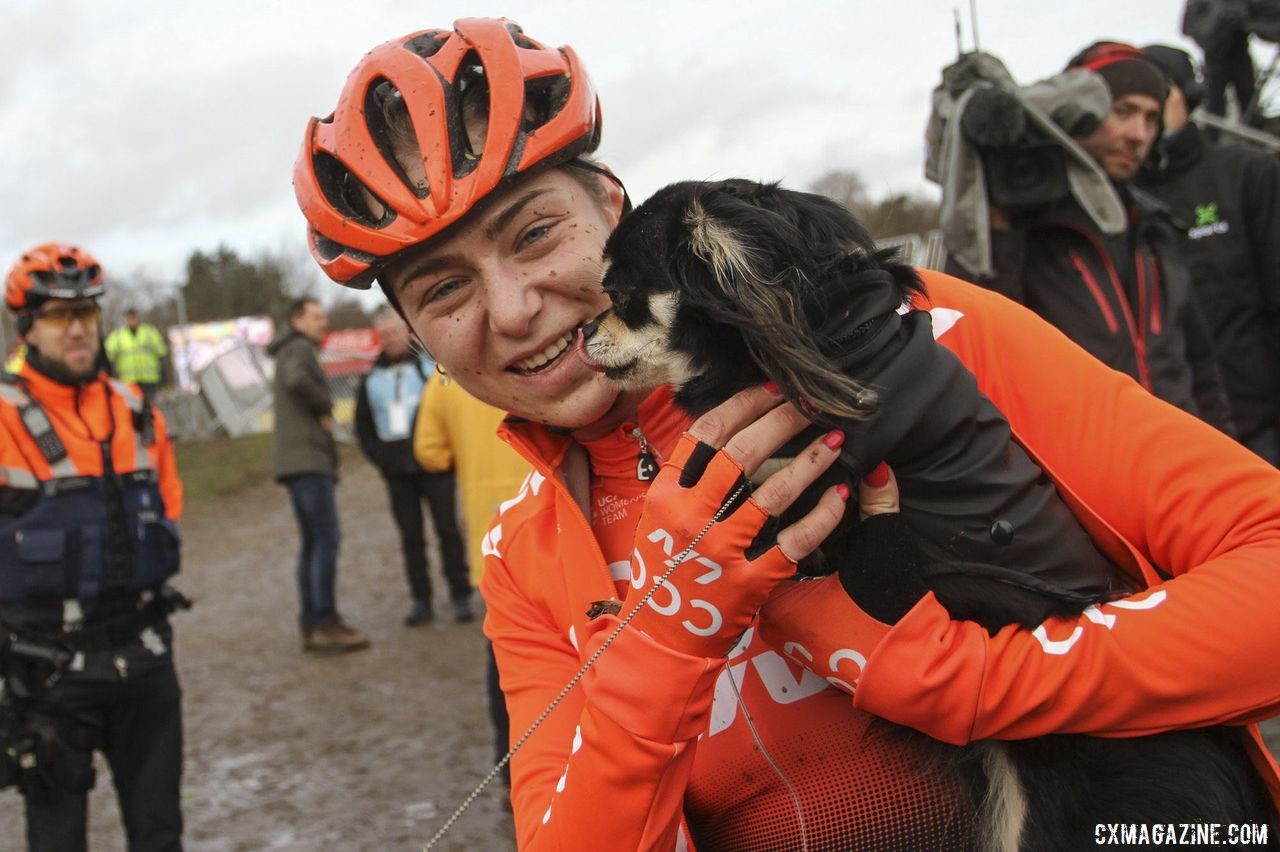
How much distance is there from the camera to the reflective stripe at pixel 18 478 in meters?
4.02

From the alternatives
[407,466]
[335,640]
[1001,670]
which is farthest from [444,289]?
[335,640]

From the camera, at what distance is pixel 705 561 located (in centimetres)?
144

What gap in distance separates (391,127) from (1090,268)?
2468 mm

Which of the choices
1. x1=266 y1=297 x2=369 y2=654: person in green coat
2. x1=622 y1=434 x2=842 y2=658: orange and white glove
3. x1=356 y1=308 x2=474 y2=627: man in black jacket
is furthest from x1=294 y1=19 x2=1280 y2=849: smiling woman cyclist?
x1=266 y1=297 x2=369 y2=654: person in green coat

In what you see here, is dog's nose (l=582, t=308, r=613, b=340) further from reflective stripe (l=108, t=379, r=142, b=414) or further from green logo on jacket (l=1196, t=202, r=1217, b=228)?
green logo on jacket (l=1196, t=202, r=1217, b=228)

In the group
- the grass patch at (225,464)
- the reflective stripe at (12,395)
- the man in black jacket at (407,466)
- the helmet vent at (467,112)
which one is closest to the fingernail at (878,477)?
the helmet vent at (467,112)

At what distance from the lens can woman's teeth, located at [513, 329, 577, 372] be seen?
193 cm

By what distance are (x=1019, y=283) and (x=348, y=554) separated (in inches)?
405

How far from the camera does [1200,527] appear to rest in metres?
1.47

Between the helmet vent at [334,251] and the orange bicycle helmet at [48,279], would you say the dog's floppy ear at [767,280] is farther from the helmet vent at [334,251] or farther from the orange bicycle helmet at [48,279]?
the orange bicycle helmet at [48,279]

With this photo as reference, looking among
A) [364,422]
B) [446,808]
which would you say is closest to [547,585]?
[446,808]

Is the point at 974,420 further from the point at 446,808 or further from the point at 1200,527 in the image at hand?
the point at 446,808

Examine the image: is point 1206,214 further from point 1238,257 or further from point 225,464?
point 225,464

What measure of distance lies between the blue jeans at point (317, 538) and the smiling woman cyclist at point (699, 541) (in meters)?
6.65
